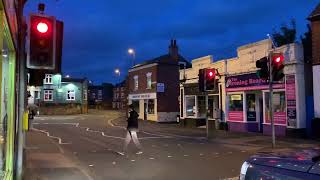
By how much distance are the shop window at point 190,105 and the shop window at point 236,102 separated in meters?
5.38

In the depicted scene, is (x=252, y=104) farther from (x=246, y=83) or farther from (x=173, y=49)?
(x=173, y=49)

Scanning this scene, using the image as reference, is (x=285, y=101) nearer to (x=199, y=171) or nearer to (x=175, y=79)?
(x=199, y=171)

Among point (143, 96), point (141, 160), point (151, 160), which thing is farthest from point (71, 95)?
point (151, 160)

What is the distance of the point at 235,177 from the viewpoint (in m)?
11.3

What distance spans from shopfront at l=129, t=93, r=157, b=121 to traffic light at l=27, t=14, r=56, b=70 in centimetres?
3569

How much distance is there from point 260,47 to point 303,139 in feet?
21.5

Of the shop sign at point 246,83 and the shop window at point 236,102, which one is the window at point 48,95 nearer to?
the shop sign at point 246,83

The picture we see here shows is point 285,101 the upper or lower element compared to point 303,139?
upper

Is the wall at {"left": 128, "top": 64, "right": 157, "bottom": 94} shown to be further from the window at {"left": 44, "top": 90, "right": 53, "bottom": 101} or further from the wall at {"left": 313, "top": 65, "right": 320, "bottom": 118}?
the window at {"left": 44, "top": 90, "right": 53, "bottom": 101}

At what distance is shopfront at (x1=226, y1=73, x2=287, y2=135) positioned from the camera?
24.7 m

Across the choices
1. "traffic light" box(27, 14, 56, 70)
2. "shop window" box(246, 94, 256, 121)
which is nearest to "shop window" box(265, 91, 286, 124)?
"shop window" box(246, 94, 256, 121)

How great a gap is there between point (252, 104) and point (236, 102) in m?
1.47

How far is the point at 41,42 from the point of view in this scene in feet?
26.9

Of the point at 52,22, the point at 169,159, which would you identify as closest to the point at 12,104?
the point at 52,22
